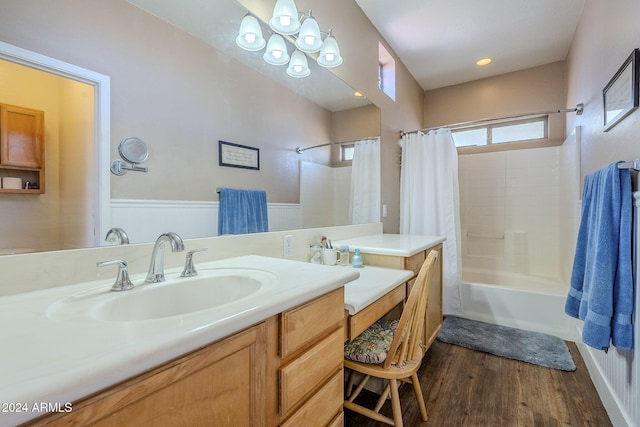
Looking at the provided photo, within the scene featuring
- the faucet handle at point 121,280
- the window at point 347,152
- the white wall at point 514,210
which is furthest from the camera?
the white wall at point 514,210

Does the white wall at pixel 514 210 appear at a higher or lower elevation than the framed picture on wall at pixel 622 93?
lower

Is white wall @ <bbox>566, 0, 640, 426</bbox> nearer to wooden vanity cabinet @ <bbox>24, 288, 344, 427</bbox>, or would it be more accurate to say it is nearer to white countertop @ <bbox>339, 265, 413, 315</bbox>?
white countertop @ <bbox>339, 265, 413, 315</bbox>

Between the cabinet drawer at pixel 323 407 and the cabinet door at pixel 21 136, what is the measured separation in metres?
0.98

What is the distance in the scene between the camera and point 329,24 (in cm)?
196

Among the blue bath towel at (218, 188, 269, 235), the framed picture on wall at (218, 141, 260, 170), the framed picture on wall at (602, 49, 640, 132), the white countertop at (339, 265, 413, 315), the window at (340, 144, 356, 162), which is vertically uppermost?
the framed picture on wall at (602, 49, 640, 132)

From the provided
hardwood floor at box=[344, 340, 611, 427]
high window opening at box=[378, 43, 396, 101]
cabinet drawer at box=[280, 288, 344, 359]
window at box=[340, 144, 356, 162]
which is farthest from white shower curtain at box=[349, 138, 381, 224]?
cabinet drawer at box=[280, 288, 344, 359]

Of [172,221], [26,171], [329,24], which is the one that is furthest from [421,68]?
[26,171]

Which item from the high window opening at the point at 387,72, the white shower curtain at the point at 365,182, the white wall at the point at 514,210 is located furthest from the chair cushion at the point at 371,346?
the white wall at the point at 514,210

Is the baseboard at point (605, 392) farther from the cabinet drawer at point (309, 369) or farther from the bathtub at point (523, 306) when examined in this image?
the cabinet drawer at point (309, 369)

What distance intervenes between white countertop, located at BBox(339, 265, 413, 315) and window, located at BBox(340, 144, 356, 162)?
0.86 m

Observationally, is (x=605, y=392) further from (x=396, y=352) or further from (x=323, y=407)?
(x=323, y=407)

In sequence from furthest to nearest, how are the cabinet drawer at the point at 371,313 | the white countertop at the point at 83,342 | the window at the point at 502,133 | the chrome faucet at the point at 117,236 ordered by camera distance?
the window at the point at 502,133
the cabinet drawer at the point at 371,313
the chrome faucet at the point at 117,236
the white countertop at the point at 83,342

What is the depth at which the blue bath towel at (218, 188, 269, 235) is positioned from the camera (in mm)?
1287

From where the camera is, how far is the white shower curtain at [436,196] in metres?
2.73
